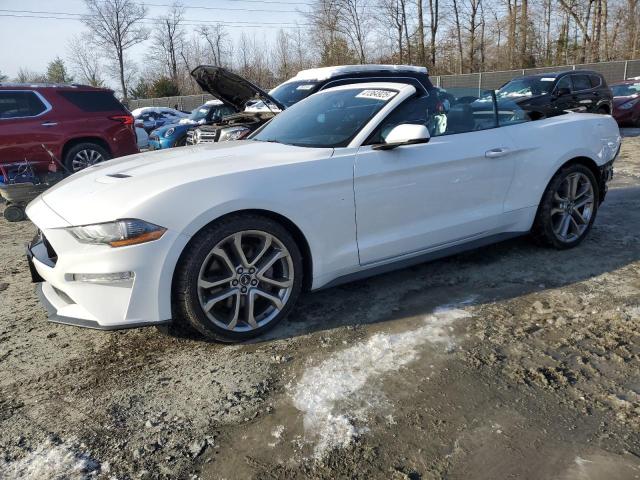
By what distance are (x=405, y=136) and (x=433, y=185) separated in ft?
1.57

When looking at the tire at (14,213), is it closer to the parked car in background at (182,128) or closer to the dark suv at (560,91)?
the parked car in background at (182,128)

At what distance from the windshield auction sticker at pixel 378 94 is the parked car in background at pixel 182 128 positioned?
7511 millimetres

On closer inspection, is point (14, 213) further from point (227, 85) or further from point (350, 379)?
point (350, 379)

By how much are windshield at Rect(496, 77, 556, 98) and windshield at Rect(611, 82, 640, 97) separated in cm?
470

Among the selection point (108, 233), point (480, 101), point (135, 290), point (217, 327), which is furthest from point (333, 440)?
point (480, 101)

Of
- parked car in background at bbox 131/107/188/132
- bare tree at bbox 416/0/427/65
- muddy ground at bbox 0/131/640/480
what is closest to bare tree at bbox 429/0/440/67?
bare tree at bbox 416/0/427/65

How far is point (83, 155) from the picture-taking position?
322 inches

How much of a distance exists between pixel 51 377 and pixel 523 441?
7.79ft

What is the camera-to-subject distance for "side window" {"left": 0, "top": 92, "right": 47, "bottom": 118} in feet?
25.2

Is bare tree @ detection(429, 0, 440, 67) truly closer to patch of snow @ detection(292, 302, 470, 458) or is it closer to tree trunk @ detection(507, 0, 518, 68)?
tree trunk @ detection(507, 0, 518, 68)

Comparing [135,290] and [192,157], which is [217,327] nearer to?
[135,290]

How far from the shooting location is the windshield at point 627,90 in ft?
49.6

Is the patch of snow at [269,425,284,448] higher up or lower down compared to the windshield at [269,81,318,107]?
lower down

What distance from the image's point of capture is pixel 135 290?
2.62 meters
